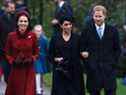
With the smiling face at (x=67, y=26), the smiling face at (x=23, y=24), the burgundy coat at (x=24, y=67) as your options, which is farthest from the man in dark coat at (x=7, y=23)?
the smiling face at (x=67, y=26)

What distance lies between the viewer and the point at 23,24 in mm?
13844

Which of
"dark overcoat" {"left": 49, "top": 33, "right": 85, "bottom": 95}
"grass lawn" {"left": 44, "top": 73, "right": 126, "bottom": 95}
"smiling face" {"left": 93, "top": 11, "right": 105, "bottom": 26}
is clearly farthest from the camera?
"grass lawn" {"left": 44, "top": 73, "right": 126, "bottom": 95}

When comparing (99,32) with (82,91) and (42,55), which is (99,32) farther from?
(42,55)

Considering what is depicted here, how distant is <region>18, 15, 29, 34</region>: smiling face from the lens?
1384cm

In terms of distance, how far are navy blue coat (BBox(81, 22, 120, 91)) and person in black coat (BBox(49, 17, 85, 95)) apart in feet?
0.64

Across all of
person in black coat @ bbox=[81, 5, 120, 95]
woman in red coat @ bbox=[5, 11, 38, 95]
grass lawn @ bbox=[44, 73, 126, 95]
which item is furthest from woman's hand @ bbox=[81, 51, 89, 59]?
grass lawn @ bbox=[44, 73, 126, 95]

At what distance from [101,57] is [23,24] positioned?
5.14 ft

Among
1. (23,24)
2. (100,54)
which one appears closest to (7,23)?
(23,24)

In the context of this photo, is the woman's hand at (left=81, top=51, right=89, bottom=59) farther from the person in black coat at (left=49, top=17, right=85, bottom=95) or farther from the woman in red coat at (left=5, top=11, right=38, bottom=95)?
the woman in red coat at (left=5, top=11, right=38, bottom=95)

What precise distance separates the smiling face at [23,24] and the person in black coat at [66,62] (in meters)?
0.58

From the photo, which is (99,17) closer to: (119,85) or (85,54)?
(85,54)

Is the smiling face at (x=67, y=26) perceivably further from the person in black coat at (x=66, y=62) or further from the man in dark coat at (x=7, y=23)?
the man in dark coat at (x=7, y=23)

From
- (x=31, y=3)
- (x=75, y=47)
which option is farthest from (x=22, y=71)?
(x=31, y=3)

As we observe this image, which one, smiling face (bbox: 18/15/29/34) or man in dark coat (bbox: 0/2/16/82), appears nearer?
smiling face (bbox: 18/15/29/34)
